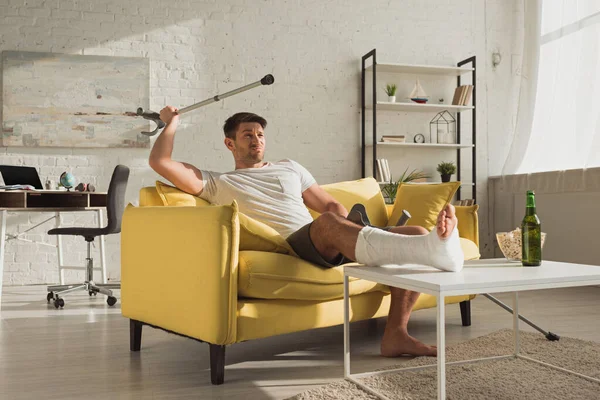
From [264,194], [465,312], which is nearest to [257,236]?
[264,194]

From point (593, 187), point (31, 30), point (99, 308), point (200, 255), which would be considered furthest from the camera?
point (31, 30)

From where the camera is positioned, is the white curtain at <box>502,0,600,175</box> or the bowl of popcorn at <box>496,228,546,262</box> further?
the white curtain at <box>502,0,600,175</box>

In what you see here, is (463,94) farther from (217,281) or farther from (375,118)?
(217,281)

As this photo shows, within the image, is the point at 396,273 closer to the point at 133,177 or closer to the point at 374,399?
the point at 374,399

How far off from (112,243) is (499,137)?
3.90 m

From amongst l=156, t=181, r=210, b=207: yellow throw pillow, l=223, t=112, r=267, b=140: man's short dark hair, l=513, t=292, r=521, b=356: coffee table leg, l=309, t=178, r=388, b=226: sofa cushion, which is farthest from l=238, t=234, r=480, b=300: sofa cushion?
l=309, t=178, r=388, b=226: sofa cushion

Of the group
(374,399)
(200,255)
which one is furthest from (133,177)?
(374,399)

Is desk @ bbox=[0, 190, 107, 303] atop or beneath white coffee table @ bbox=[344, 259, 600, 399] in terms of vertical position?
atop

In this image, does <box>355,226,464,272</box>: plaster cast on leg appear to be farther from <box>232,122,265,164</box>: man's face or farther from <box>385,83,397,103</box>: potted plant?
<box>385,83,397,103</box>: potted plant

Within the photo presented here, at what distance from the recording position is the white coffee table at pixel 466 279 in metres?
1.66

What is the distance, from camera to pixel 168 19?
566cm

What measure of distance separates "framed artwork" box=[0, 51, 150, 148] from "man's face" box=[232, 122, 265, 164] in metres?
2.74

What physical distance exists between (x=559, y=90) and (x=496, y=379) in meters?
3.90

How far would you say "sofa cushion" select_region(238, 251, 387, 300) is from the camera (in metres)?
2.30
